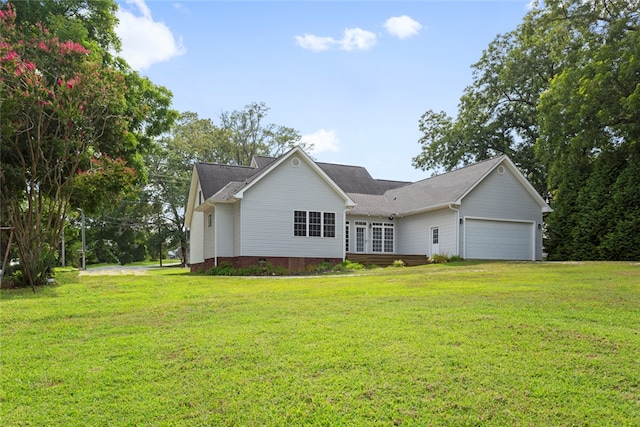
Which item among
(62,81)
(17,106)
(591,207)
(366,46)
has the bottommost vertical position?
(591,207)

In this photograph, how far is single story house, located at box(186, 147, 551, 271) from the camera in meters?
22.0

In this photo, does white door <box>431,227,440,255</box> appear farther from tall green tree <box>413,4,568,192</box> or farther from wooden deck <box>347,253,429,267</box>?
tall green tree <box>413,4,568,192</box>

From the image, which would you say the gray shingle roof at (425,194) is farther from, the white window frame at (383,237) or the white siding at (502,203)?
the white window frame at (383,237)

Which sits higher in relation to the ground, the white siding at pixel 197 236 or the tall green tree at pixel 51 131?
the tall green tree at pixel 51 131

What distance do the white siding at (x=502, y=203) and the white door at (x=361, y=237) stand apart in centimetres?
526

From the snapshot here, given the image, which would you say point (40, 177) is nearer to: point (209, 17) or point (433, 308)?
point (209, 17)

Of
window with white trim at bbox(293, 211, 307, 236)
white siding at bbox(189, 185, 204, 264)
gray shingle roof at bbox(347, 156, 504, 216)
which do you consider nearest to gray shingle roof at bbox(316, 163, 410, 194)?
gray shingle roof at bbox(347, 156, 504, 216)

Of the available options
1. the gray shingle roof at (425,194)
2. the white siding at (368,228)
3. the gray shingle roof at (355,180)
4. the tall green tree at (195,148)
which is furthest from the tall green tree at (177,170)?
the white siding at (368,228)

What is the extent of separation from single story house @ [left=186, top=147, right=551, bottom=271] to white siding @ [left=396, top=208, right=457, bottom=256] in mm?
53

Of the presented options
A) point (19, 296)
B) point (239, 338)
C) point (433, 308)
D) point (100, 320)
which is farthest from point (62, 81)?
point (433, 308)

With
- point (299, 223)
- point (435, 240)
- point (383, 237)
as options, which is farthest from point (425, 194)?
point (299, 223)

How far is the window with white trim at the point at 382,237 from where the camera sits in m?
27.3

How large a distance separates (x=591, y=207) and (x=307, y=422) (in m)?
24.0

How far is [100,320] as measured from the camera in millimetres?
8008
